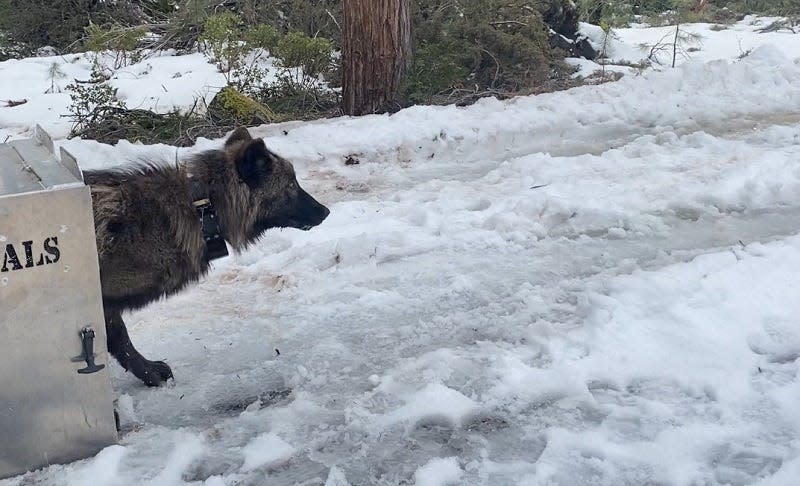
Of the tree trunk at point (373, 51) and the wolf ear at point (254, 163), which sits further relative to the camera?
the tree trunk at point (373, 51)

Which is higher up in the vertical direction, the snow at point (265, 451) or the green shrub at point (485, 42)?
the green shrub at point (485, 42)

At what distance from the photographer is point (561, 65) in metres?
9.76

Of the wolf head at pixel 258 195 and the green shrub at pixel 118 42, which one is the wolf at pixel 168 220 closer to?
the wolf head at pixel 258 195

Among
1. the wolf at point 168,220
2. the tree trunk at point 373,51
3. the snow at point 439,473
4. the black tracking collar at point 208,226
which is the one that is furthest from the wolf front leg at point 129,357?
the tree trunk at point 373,51

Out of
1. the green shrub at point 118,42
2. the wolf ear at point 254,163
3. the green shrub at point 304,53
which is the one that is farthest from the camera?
the green shrub at point 118,42

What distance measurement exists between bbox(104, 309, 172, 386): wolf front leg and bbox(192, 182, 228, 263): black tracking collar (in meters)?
0.48

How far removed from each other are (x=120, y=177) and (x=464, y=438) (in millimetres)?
1850

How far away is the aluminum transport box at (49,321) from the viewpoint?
2377 mm

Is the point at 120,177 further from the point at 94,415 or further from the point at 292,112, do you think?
the point at 292,112

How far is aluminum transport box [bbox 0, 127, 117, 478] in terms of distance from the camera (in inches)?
93.6

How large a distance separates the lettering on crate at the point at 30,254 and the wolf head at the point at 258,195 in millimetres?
1080

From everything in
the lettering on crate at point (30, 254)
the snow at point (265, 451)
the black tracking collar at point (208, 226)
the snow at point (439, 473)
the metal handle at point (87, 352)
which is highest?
the lettering on crate at point (30, 254)

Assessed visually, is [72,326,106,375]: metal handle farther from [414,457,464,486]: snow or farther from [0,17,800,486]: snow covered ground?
[414,457,464,486]: snow

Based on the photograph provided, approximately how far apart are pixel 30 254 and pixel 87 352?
1.38 feet
